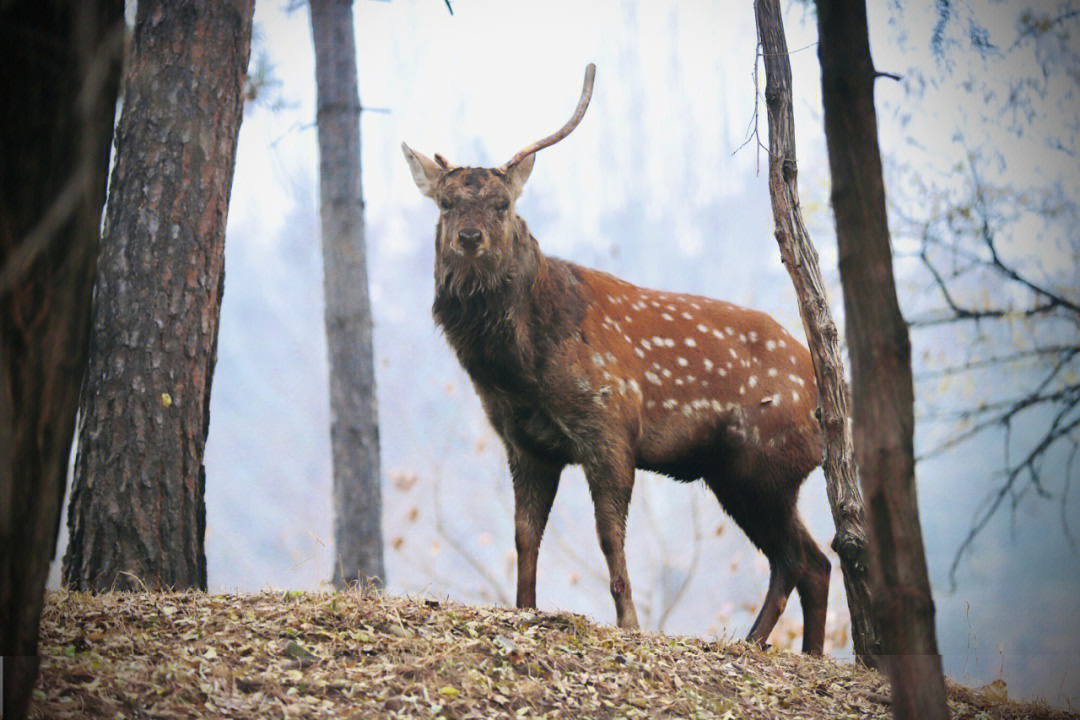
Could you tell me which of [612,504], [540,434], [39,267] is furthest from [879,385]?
[540,434]

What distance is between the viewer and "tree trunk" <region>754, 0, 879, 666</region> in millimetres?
4527

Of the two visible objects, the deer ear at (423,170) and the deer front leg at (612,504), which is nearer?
the deer front leg at (612,504)

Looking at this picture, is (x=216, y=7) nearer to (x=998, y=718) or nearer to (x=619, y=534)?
(x=619, y=534)

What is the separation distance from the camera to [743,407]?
563 centimetres

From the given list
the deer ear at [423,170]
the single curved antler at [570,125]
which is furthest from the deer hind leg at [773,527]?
the deer ear at [423,170]

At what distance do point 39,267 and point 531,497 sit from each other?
348cm

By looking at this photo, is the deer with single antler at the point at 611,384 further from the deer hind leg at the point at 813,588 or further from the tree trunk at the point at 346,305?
the tree trunk at the point at 346,305

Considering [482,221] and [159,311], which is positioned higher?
[482,221]

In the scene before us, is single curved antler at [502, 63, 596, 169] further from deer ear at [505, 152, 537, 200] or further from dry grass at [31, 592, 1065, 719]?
dry grass at [31, 592, 1065, 719]

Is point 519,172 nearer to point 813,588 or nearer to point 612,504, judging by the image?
point 612,504

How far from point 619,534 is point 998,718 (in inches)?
77.3

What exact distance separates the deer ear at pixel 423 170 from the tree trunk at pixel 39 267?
308 cm

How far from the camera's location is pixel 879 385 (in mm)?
2615

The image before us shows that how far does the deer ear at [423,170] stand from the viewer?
5324 millimetres
